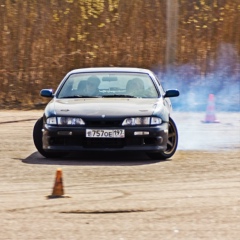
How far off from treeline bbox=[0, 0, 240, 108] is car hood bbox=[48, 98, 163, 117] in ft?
38.5

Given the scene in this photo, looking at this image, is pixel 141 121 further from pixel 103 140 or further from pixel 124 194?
pixel 124 194

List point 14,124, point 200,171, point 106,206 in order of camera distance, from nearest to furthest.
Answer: point 106,206
point 200,171
point 14,124

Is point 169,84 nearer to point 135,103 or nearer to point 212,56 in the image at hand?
point 212,56

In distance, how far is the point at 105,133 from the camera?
1375 cm

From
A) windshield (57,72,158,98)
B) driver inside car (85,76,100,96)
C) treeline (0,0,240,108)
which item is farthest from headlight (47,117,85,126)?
treeline (0,0,240,108)

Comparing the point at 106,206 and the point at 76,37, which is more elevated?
the point at 106,206

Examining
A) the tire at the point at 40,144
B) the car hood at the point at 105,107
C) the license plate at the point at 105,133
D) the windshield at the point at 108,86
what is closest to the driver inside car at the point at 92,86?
the windshield at the point at 108,86

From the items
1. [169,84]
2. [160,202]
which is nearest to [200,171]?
[160,202]

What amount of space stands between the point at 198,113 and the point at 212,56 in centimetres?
376

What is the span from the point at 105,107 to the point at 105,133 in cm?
Answer: 46

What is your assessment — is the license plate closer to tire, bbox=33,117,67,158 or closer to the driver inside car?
tire, bbox=33,117,67,158

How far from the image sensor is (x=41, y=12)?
26.6 m

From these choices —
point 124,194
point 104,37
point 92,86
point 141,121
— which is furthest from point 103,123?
point 104,37

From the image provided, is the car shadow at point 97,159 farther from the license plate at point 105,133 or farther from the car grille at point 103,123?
the car grille at point 103,123
